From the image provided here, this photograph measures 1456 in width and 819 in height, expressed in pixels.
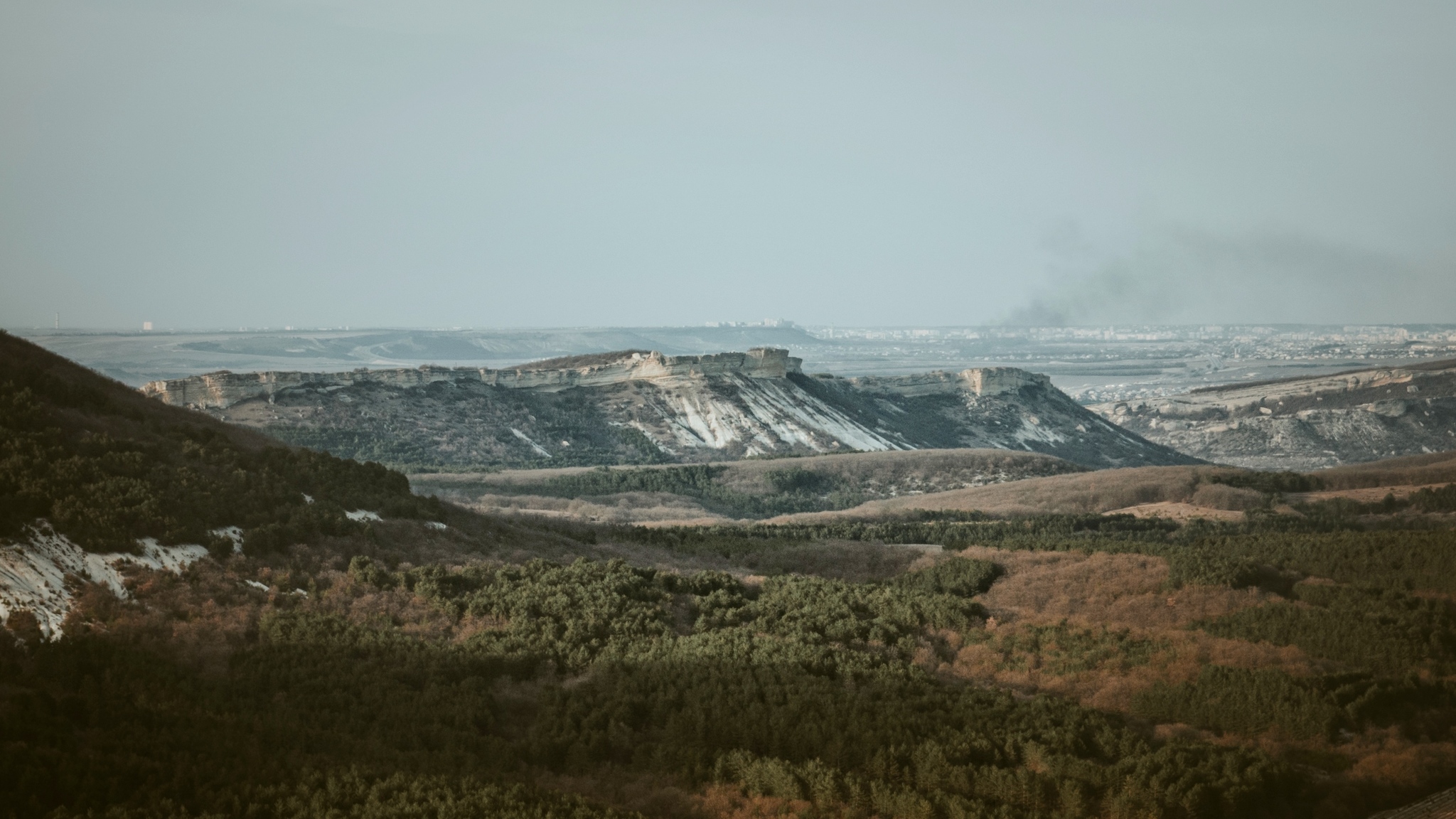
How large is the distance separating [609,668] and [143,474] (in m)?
8.52

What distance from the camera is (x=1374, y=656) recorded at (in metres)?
15.6

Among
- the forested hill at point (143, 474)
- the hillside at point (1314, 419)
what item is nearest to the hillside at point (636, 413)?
the hillside at point (1314, 419)

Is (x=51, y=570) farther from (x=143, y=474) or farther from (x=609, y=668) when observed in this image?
(x=609, y=668)

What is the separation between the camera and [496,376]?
226ft

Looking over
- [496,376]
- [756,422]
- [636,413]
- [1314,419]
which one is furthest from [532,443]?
[1314,419]

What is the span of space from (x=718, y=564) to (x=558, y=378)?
4696cm

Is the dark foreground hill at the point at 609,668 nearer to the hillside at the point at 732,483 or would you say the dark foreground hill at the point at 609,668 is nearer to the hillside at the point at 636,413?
the hillside at the point at 732,483

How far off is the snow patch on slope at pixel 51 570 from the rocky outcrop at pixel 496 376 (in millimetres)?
46094

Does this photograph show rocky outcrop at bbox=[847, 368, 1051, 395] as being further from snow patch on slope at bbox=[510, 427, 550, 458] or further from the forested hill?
the forested hill

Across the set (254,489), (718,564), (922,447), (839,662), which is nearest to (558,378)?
(922,447)

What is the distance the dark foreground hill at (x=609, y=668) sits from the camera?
10172mm

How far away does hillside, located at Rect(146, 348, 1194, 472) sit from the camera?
190 feet

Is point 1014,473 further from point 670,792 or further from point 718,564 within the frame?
point 670,792

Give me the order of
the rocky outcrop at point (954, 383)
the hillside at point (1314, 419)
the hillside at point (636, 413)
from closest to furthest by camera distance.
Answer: the hillside at point (636, 413) → the hillside at point (1314, 419) → the rocky outcrop at point (954, 383)
